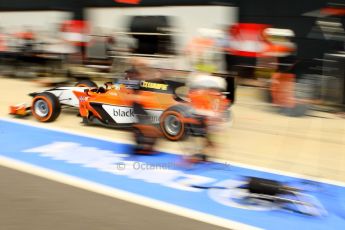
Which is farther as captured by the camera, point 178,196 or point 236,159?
point 236,159

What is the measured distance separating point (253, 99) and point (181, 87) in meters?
2.96

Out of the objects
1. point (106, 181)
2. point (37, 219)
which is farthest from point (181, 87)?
point (37, 219)

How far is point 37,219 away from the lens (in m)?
3.60

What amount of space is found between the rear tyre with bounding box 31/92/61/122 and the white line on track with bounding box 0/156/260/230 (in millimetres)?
1783

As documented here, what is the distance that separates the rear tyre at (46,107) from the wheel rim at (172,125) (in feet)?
6.64

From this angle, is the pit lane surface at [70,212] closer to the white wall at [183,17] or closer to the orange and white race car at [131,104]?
the orange and white race car at [131,104]

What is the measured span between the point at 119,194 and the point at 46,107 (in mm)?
3326

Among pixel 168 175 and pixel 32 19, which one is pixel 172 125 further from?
pixel 32 19

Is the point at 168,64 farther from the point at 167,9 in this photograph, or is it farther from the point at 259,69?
the point at 167,9

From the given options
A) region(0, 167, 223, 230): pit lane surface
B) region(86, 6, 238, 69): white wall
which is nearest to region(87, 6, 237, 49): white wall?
region(86, 6, 238, 69): white wall

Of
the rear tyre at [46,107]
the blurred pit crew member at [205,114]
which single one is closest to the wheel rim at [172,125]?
the blurred pit crew member at [205,114]

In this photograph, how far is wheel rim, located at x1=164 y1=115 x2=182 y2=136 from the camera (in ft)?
19.6
